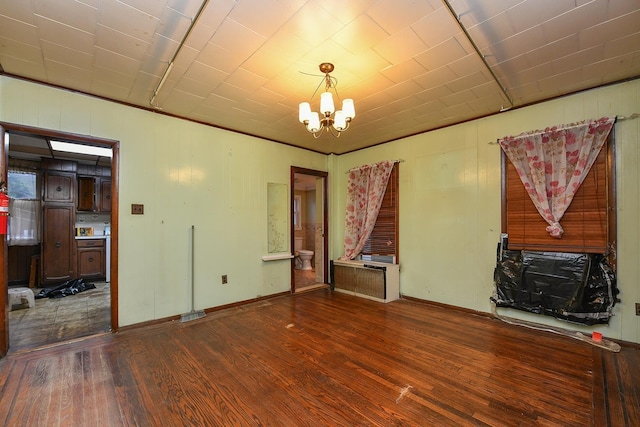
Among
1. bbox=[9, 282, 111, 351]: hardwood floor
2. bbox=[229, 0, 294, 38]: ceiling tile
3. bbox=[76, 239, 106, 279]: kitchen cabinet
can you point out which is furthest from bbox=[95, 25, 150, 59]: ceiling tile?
bbox=[76, 239, 106, 279]: kitchen cabinet

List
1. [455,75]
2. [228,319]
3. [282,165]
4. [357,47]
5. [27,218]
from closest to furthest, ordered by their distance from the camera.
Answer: [357,47] < [455,75] < [228,319] < [282,165] < [27,218]

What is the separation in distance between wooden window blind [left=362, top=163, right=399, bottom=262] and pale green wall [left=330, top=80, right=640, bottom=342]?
0.11 metres

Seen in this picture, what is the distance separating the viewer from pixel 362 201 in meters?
4.96

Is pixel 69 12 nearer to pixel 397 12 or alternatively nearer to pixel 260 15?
pixel 260 15

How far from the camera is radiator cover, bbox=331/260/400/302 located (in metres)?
4.27

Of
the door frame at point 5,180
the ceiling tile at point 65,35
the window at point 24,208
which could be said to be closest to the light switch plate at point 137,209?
the door frame at point 5,180

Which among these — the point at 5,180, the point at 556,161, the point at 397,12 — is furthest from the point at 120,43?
the point at 556,161

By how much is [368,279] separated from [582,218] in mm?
2679

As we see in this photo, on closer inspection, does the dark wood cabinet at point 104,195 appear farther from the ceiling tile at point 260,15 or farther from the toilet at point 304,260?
the ceiling tile at point 260,15

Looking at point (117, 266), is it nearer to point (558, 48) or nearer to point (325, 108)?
point (325, 108)

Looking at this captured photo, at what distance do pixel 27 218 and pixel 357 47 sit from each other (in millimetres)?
6566

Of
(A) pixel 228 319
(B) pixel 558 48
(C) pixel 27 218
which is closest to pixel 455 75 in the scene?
(B) pixel 558 48

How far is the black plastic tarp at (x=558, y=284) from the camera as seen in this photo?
2.77 meters

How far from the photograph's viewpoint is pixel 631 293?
2.71 meters
